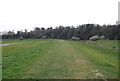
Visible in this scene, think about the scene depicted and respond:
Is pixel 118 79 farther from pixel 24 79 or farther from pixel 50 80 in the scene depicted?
pixel 24 79

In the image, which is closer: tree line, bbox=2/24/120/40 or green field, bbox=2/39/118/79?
green field, bbox=2/39/118/79

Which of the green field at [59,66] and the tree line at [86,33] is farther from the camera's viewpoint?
the tree line at [86,33]

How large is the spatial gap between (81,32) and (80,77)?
4420 inches

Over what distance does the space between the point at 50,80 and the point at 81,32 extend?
113023 mm

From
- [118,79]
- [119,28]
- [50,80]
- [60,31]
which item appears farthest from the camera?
[60,31]

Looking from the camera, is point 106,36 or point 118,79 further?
point 106,36

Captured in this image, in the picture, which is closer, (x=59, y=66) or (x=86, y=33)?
(x=59, y=66)

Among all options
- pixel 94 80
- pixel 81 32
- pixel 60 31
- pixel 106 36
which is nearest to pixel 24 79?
pixel 94 80

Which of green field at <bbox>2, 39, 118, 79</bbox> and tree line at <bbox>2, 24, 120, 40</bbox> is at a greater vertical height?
tree line at <bbox>2, 24, 120, 40</bbox>

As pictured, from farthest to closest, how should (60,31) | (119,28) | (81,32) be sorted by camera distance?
(60,31)
(81,32)
(119,28)

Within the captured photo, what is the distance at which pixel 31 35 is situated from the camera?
456ft

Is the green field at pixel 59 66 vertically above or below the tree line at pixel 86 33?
below

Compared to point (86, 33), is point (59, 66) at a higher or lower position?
lower

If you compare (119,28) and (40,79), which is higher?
(119,28)
